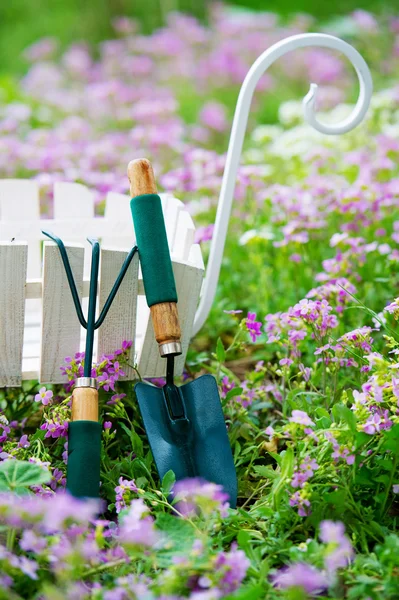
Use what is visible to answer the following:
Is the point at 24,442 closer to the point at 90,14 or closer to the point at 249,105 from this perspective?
the point at 249,105

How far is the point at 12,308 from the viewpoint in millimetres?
1449

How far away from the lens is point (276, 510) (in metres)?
1.29

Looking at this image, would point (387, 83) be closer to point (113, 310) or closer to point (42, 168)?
point (42, 168)

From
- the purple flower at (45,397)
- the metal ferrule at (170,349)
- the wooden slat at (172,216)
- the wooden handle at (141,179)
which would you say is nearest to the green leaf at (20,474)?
the purple flower at (45,397)

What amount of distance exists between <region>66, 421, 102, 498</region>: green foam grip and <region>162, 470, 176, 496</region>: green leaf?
0.13 meters

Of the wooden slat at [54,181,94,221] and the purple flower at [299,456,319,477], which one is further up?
the wooden slat at [54,181,94,221]

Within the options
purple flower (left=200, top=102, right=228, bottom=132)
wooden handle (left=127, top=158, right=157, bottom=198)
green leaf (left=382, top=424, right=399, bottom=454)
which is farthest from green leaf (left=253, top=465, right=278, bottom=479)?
purple flower (left=200, top=102, right=228, bottom=132)

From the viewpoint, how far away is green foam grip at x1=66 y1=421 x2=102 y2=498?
1.25 metres

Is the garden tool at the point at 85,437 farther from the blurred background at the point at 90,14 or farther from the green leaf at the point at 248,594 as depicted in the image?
the blurred background at the point at 90,14

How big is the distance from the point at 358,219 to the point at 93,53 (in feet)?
17.5

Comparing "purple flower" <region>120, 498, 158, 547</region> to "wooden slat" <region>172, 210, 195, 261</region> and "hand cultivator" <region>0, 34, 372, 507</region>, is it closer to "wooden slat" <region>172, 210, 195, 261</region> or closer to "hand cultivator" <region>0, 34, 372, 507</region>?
"hand cultivator" <region>0, 34, 372, 507</region>

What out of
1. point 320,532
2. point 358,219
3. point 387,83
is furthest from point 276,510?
point 387,83

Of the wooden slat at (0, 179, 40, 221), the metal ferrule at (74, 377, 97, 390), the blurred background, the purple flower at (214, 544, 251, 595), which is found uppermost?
the blurred background

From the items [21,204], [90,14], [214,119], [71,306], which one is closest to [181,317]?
[71,306]
